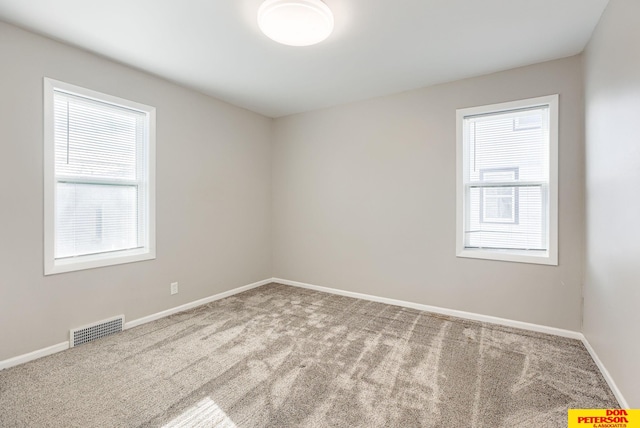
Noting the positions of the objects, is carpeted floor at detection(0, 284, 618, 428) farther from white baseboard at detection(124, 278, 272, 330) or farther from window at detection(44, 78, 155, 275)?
window at detection(44, 78, 155, 275)

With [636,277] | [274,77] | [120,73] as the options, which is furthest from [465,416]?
[120,73]

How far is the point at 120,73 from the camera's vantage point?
9.49 feet

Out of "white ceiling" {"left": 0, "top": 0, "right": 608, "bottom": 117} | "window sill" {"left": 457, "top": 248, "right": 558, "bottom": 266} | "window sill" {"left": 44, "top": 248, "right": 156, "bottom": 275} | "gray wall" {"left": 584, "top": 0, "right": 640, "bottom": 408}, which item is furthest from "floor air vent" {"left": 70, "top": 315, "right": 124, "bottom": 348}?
"gray wall" {"left": 584, "top": 0, "right": 640, "bottom": 408}

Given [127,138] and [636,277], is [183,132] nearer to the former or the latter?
[127,138]

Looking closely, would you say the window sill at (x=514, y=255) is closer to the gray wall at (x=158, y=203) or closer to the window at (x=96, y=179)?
the gray wall at (x=158, y=203)

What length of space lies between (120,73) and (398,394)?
3.70 metres

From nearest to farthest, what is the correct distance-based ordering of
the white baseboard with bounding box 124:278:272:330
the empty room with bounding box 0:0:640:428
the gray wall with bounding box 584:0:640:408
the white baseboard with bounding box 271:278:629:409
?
the gray wall with bounding box 584:0:640:408 < the empty room with bounding box 0:0:640:428 < the white baseboard with bounding box 271:278:629:409 < the white baseboard with bounding box 124:278:272:330

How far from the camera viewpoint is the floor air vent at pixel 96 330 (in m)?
2.57

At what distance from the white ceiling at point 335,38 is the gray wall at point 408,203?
31 centimetres

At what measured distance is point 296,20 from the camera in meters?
1.97

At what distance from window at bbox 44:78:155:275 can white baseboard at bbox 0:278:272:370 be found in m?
0.63

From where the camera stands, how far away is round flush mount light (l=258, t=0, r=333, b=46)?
190cm

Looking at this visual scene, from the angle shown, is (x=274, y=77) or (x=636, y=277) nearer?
(x=636, y=277)

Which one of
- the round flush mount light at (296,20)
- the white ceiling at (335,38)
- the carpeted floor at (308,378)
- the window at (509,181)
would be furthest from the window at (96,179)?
the window at (509,181)
